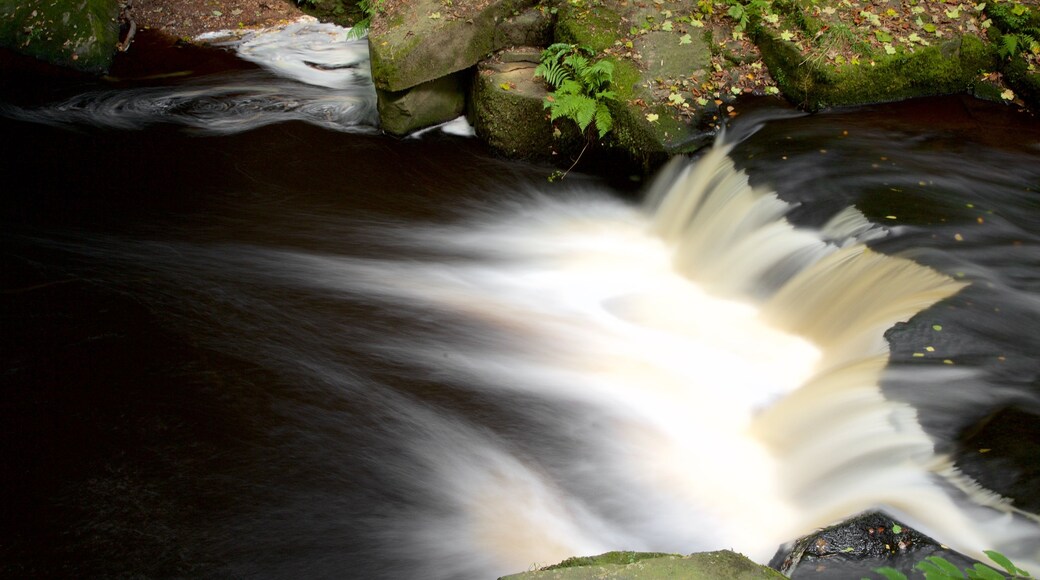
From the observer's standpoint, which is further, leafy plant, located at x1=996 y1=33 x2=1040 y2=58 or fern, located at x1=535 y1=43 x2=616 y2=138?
leafy plant, located at x1=996 y1=33 x2=1040 y2=58

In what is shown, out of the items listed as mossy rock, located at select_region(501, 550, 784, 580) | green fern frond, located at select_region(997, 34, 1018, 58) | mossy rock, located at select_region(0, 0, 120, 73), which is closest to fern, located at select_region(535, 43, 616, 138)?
green fern frond, located at select_region(997, 34, 1018, 58)

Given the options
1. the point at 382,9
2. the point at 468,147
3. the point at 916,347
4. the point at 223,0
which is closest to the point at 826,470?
the point at 916,347

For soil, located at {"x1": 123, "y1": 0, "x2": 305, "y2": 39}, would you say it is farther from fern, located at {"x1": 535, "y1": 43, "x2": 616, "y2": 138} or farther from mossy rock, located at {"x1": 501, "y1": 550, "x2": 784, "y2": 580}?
mossy rock, located at {"x1": 501, "y1": 550, "x2": 784, "y2": 580}

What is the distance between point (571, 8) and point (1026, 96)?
4.34 m

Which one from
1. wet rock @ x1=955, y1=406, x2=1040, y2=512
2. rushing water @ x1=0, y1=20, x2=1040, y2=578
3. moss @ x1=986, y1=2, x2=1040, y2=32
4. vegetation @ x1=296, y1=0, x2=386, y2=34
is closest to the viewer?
wet rock @ x1=955, y1=406, x2=1040, y2=512

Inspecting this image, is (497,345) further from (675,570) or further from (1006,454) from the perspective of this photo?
(1006,454)

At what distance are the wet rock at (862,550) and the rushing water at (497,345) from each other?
227mm

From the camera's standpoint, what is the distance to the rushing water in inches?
170

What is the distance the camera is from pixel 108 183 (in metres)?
7.53

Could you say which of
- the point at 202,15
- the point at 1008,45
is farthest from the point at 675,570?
the point at 202,15

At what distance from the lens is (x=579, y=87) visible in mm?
7609

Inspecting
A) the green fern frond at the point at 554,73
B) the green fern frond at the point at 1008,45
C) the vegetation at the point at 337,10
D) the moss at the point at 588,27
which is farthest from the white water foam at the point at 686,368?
the vegetation at the point at 337,10

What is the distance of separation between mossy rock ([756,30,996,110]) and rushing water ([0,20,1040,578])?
223mm

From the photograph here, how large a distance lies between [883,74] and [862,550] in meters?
5.62
